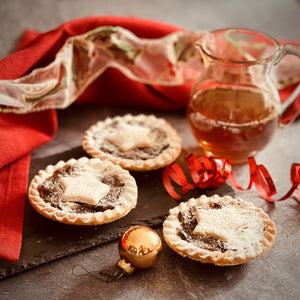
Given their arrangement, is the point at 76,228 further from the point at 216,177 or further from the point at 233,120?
the point at 233,120

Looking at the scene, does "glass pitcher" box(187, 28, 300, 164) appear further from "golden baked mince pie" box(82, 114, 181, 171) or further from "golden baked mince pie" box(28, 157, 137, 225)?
"golden baked mince pie" box(28, 157, 137, 225)

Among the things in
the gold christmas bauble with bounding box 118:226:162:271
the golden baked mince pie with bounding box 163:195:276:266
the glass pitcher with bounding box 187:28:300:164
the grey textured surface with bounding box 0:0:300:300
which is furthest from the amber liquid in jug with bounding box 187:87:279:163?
the gold christmas bauble with bounding box 118:226:162:271

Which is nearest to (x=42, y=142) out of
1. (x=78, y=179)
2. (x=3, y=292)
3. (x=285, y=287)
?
(x=78, y=179)

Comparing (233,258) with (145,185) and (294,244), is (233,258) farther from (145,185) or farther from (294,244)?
(145,185)

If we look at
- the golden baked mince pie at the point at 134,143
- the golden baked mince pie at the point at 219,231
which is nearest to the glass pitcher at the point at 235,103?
the golden baked mince pie at the point at 134,143

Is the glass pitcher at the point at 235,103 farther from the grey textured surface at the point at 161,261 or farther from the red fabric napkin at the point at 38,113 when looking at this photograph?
the red fabric napkin at the point at 38,113

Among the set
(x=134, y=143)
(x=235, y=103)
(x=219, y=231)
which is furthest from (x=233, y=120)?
(x=219, y=231)
